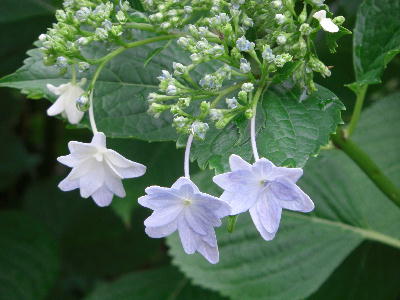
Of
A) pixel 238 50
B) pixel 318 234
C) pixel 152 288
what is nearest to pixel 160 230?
pixel 238 50

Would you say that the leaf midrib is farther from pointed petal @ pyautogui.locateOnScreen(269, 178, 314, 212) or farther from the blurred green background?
pointed petal @ pyautogui.locateOnScreen(269, 178, 314, 212)

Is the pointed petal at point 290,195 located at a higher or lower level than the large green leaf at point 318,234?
higher

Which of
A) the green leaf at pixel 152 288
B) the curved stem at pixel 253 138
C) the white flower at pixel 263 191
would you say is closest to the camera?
the white flower at pixel 263 191

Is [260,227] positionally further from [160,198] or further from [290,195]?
[160,198]

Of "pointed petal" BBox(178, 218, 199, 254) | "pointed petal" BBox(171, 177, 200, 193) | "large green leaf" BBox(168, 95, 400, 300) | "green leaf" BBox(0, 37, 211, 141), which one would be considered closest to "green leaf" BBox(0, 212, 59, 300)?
"large green leaf" BBox(168, 95, 400, 300)

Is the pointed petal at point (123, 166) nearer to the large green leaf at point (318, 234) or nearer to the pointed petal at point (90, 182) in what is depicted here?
the pointed petal at point (90, 182)

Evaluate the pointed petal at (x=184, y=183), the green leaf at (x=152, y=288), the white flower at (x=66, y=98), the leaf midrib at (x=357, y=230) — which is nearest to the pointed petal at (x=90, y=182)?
the white flower at (x=66, y=98)

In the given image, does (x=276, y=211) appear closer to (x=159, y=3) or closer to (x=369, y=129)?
(x=159, y=3)
